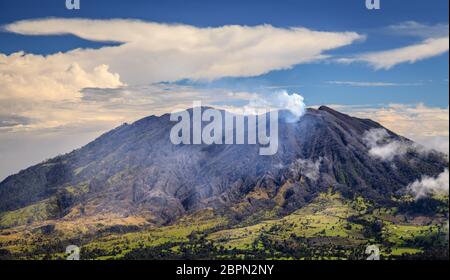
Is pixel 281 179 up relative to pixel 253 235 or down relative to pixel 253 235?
up

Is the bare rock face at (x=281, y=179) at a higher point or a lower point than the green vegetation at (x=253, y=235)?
higher

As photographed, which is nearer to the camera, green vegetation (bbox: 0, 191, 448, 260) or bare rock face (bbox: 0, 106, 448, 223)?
green vegetation (bbox: 0, 191, 448, 260)

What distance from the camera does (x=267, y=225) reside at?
438ft

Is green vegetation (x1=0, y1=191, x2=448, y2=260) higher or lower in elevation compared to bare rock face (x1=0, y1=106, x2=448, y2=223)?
lower

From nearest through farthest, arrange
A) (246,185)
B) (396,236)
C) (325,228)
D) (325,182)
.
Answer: (396,236)
(325,228)
(325,182)
(246,185)

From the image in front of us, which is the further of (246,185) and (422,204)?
(246,185)

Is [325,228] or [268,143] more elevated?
[268,143]

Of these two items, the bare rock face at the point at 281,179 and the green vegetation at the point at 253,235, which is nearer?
the green vegetation at the point at 253,235

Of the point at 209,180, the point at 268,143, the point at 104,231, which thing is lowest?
the point at 104,231

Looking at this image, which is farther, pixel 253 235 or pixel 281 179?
pixel 281 179

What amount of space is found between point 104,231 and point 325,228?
6366 centimetres
